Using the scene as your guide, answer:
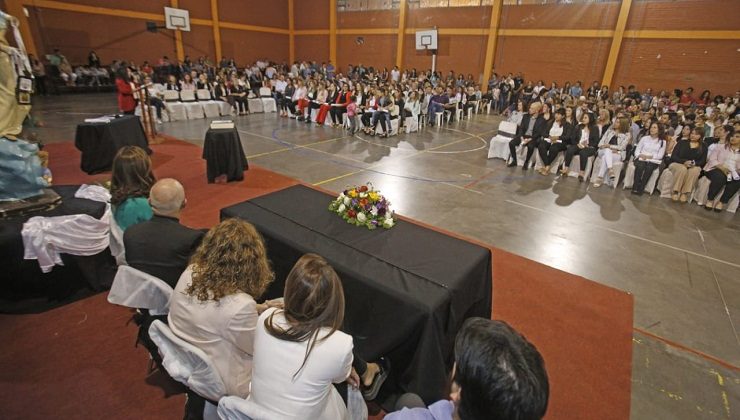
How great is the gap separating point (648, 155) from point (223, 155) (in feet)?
25.7

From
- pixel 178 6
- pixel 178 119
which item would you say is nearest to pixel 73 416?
pixel 178 119

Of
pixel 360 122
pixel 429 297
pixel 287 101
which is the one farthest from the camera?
pixel 287 101

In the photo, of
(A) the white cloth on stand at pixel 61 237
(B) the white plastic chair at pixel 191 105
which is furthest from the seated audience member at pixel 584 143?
(B) the white plastic chair at pixel 191 105

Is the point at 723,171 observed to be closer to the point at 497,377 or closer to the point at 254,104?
the point at 497,377

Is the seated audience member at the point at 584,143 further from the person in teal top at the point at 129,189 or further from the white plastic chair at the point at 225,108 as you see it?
the white plastic chair at the point at 225,108

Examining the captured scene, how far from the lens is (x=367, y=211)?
2.88 meters

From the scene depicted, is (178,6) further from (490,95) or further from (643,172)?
(643,172)

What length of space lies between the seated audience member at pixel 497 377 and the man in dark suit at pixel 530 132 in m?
7.79

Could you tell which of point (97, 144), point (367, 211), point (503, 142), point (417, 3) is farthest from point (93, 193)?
point (417, 3)

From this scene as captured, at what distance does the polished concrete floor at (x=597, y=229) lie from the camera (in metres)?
2.87

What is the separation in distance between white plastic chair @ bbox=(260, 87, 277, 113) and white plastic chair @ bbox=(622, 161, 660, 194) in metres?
11.5

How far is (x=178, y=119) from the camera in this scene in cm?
1133

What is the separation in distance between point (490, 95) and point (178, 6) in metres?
16.1

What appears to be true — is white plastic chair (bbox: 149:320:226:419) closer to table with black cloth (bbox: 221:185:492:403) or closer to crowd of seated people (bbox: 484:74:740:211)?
table with black cloth (bbox: 221:185:492:403)
